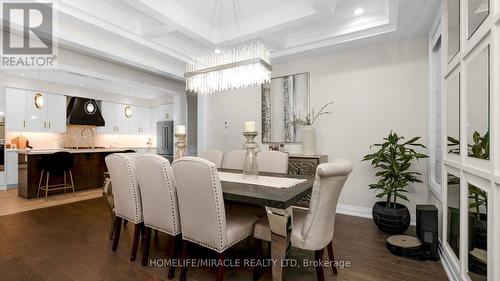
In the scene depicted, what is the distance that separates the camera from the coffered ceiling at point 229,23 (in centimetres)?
276

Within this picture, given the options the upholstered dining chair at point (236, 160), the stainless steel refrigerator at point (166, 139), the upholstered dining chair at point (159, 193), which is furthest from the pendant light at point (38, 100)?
the upholstered dining chair at point (159, 193)

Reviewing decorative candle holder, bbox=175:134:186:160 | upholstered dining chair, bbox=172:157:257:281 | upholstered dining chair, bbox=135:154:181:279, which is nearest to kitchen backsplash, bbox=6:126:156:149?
decorative candle holder, bbox=175:134:186:160

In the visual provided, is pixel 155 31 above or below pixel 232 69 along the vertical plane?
above

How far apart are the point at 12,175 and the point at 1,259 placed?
4.46m

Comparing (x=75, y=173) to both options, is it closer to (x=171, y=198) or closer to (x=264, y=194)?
(x=171, y=198)

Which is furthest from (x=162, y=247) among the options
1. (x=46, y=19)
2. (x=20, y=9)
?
(x=20, y=9)

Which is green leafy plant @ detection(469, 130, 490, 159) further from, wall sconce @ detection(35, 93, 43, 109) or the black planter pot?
wall sconce @ detection(35, 93, 43, 109)

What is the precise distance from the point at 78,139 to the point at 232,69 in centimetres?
648

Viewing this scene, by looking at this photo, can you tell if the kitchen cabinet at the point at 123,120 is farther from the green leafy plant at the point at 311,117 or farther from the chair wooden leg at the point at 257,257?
the chair wooden leg at the point at 257,257

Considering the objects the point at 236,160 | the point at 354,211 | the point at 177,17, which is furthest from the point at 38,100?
the point at 354,211

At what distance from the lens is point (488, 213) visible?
53.2 inches

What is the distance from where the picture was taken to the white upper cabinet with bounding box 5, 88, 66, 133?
534cm

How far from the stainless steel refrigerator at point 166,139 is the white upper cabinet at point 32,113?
7.86 ft

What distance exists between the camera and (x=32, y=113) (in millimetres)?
5680
